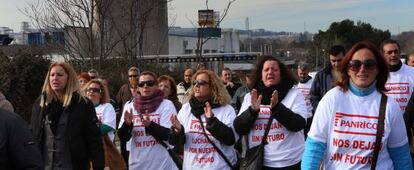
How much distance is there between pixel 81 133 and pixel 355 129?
2769 millimetres

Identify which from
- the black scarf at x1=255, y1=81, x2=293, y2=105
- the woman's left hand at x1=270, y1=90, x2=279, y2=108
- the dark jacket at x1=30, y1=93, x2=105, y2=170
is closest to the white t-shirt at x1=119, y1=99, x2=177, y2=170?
the dark jacket at x1=30, y1=93, x2=105, y2=170

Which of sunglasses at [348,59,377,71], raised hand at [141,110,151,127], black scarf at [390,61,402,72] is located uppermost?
sunglasses at [348,59,377,71]

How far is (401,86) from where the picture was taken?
290 inches

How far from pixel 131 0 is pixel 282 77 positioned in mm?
13442

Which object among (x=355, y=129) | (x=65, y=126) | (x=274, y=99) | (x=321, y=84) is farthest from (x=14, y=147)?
(x=321, y=84)

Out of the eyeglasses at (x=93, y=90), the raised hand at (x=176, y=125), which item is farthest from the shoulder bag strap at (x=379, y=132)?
the eyeglasses at (x=93, y=90)

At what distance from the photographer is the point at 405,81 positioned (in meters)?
7.36

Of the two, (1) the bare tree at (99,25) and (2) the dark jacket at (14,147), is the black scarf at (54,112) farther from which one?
(1) the bare tree at (99,25)

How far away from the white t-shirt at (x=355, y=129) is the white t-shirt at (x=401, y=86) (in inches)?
134

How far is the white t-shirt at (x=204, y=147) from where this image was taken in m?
5.89

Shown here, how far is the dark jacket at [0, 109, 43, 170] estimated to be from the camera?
3.67m

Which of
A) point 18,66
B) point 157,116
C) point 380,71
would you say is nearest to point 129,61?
point 18,66

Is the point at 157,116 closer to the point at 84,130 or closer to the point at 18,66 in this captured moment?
the point at 84,130

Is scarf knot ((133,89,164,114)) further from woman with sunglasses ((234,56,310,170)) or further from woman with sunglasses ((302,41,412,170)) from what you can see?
woman with sunglasses ((302,41,412,170))
